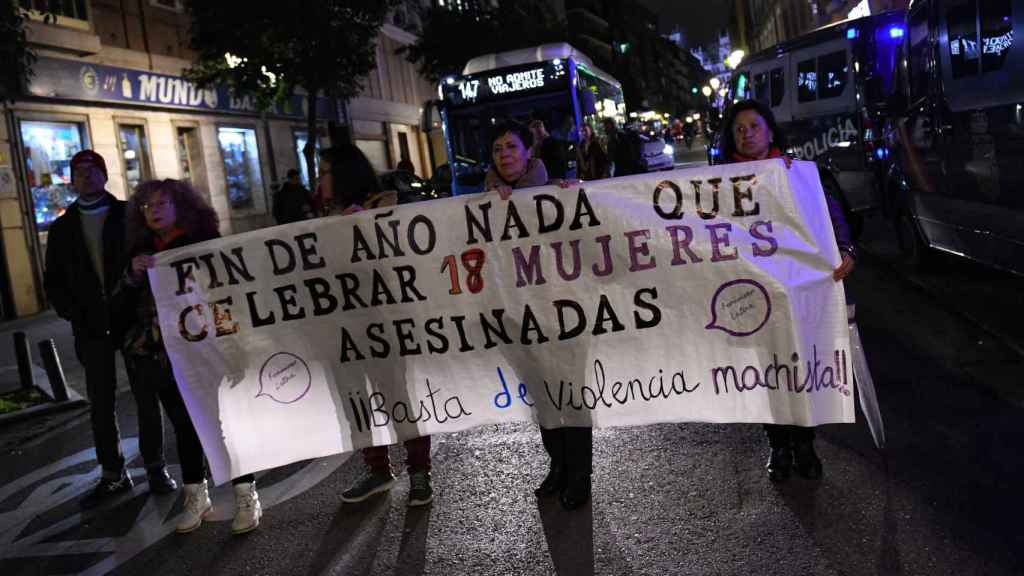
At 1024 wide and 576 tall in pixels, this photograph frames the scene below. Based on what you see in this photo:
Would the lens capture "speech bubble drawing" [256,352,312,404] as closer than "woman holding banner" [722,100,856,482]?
No

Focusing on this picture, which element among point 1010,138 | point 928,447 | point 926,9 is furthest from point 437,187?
point 928,447

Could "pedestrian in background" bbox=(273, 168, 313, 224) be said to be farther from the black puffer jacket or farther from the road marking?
the black puffer jacket

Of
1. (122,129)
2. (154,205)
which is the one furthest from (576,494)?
(122,129)

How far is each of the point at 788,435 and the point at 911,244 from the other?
20.1ft

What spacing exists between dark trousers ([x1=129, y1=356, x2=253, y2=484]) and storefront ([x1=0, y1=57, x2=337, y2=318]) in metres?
6.65

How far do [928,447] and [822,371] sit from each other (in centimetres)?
100

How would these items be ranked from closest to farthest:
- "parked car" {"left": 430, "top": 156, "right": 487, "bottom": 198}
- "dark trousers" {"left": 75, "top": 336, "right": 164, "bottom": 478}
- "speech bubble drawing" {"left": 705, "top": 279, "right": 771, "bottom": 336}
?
"speech bubble drawing" {"left": 705, "top": 279, "right": 771, "bottom": 336}
"dark trousers" {"left": 75, "top": 336, "right": 164, "bottom": 478}
"parked car" {"left": 430, "top": 156, "right": 487, "bottom": 198}

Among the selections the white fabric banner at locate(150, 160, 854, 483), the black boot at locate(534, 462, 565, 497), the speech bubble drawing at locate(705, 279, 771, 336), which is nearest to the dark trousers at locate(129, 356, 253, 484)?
Result: the white fabric banner at locate(150, 160, 854, 483)

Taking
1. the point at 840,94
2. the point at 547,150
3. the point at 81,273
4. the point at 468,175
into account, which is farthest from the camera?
the point at 468,175

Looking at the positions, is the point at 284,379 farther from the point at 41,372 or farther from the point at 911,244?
the point at 911,244

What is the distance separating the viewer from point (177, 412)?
14.9 feet

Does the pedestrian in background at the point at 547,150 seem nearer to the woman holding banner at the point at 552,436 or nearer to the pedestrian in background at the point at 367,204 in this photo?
the woman holding banner at the point at 552,436

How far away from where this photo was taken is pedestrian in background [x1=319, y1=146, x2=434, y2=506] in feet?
14.6

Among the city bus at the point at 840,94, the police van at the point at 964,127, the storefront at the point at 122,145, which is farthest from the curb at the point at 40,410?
the city bus at the point at 840,94
